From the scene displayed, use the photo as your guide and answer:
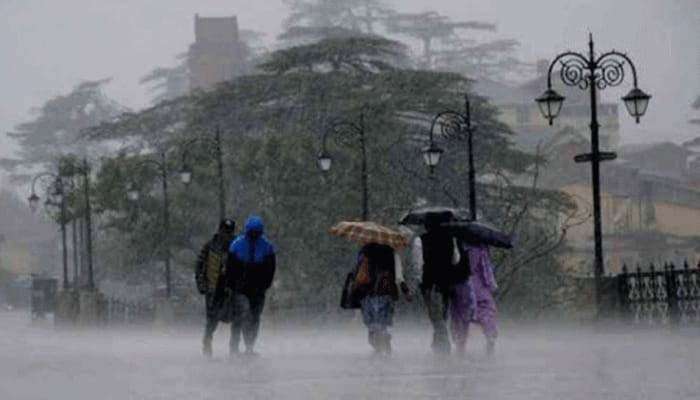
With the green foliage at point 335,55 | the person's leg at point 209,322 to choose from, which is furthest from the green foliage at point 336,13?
the person's leg at point 209,322

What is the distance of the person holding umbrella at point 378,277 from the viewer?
1766 centimetres

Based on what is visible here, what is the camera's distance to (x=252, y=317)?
719 inches

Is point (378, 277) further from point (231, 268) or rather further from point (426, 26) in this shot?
point (426, 26)

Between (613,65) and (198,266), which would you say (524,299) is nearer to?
(613,65)

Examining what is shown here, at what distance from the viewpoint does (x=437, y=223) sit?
1688 centimetres

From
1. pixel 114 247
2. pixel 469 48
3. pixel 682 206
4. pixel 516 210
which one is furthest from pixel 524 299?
pixel 469 48

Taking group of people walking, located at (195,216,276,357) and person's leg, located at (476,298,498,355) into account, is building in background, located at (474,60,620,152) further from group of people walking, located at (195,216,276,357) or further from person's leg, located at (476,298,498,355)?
person's leg, located at (476,298,498,355)

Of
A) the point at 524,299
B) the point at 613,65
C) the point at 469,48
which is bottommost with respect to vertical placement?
the point at 524,299

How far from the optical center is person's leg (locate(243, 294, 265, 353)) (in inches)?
713

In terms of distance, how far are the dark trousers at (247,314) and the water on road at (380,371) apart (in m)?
0.42

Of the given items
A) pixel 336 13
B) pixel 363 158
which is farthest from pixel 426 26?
pixel 363 158

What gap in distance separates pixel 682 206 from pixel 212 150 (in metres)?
35.9

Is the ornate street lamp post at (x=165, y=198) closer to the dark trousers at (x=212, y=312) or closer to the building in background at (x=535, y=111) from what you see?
the dark trousers at (x=212, y=312)

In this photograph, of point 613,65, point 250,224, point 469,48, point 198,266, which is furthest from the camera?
point 469,48
